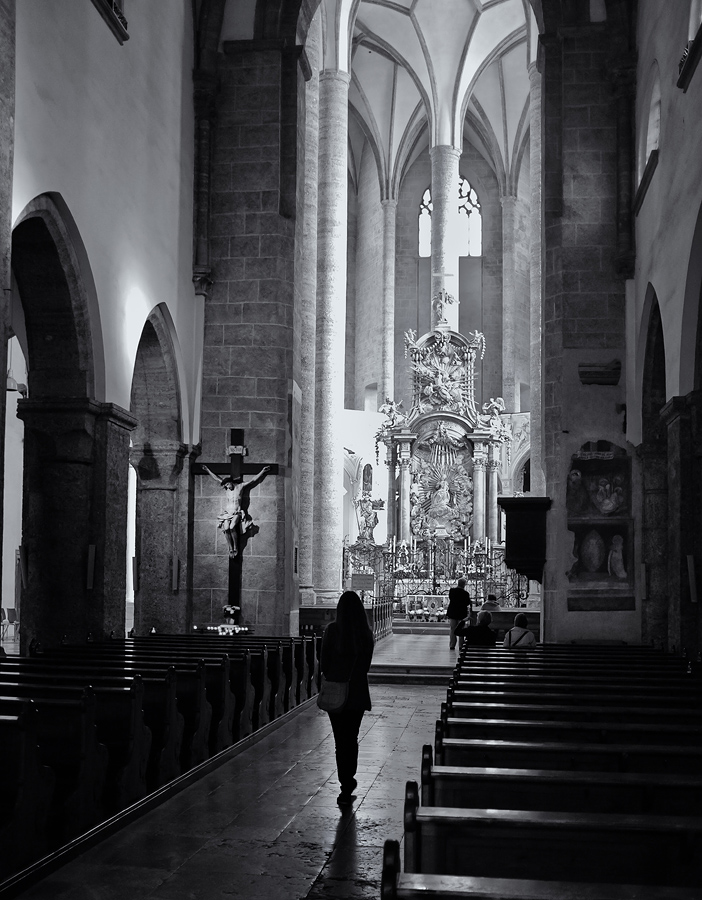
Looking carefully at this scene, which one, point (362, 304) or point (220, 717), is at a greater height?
point (362, 304)

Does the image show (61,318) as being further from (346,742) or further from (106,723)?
(346,742)

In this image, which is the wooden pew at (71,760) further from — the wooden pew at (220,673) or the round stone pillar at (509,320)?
the round stone pillar at (509,320)

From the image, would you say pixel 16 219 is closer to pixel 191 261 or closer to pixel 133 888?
pixel 191 261

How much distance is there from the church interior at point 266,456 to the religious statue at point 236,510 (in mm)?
41

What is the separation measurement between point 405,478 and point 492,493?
2.38 metres

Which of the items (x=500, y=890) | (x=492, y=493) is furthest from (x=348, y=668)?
(x=492, y=493)

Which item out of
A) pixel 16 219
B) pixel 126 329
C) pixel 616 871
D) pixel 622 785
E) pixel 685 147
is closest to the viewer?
pixel 616 871

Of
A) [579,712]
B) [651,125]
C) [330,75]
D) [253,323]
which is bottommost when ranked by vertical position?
[579,712]

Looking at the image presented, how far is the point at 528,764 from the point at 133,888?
5.69 ft

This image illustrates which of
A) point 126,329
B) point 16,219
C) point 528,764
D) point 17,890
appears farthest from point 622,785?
point 126,329

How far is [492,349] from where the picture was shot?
36.1m

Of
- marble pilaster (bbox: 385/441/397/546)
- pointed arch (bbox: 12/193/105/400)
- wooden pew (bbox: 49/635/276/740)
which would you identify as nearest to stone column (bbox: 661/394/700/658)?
wooden pew (bbox: 49/635/276/740)

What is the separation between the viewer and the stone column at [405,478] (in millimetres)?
28328

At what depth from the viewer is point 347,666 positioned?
6340 millimetres
